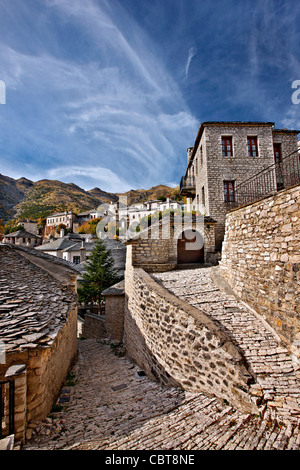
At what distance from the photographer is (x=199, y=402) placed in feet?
13.1

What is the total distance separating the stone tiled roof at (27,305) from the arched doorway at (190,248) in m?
6.93

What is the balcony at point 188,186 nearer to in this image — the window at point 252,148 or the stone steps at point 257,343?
the window at point 252,148

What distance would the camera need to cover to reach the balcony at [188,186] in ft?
58.4

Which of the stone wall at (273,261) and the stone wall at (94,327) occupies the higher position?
the stone wall at (273,261)

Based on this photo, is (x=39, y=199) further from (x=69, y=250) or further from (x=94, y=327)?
(x=94, y=327)

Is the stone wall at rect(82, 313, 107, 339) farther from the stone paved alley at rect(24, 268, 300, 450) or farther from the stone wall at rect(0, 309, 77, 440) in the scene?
the stone wall at rect(0, 309, 77, 440)

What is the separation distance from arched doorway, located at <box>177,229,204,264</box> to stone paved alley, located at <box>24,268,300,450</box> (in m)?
6.09

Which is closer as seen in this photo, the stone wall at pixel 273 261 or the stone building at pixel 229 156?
the stone wall at pixel 273 261

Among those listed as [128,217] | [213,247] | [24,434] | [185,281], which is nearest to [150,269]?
[185,281]

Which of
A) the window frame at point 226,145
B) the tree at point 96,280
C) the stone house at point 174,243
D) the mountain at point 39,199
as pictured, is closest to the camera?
the stone house at point 174,243

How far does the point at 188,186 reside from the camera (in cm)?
1788

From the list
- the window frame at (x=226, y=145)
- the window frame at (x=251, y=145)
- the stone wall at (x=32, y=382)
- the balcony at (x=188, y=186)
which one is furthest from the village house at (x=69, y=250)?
the stone wall at (x=32, y=382)
